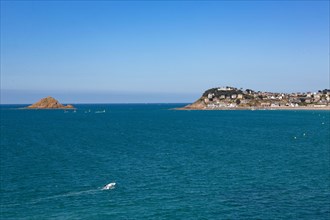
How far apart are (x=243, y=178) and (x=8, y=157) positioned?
5279 cm

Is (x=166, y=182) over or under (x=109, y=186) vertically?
under

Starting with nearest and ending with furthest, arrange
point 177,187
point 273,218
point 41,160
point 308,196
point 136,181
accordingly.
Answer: point 273,218 → point 308,196 → point 177,187 → point 136,181 → point 41,160

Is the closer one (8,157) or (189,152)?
(8,157)

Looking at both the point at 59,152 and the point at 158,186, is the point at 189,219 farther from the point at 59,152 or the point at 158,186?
the point at 59,152

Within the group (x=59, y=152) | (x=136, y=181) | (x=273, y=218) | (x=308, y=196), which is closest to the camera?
(x=273, y=218)

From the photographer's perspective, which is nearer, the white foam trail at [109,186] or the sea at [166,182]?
the sea at [166,182]

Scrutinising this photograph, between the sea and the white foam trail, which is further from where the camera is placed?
the white foam trail

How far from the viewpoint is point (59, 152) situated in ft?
296

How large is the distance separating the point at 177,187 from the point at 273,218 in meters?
16.8

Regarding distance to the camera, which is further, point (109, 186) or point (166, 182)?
point (166, 182)

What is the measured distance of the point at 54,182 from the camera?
188 ft

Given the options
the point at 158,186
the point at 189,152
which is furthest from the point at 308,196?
the point at 189,152

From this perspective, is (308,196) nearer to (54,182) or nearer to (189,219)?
(189,219)

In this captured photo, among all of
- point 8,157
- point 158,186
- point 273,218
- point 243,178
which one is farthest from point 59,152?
point 273,218
